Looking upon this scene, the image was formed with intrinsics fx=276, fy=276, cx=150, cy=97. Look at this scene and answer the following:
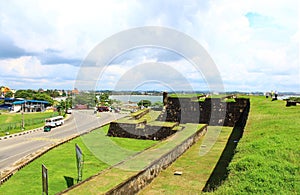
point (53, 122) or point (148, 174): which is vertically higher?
point (148, 174)

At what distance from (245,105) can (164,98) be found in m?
5.06

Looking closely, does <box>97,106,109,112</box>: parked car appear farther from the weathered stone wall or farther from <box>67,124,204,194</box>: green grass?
<box>67,124,204,194</box>: green grass

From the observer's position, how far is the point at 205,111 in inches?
678

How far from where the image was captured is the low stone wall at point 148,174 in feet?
19.5

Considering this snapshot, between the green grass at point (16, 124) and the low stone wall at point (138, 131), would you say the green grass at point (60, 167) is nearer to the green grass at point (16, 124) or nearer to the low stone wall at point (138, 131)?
the low stone wall at point (138, 131)

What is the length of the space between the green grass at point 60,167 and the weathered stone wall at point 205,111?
4.12 m

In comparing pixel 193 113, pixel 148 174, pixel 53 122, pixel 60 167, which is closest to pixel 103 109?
pixel 53 122

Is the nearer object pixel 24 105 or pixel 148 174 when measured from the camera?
pixel 148 174

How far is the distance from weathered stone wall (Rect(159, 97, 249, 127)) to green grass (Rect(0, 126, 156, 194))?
412cm

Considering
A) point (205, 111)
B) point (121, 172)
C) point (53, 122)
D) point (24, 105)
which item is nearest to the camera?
point (121, 172)

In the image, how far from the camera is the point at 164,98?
715 inches

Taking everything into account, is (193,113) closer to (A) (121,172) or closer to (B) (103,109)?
(A) (121,172)

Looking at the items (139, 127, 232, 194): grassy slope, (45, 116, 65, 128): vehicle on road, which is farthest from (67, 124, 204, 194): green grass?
(45, 116, 65, 128): vehicle on road

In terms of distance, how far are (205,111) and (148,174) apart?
1077 centimetres
